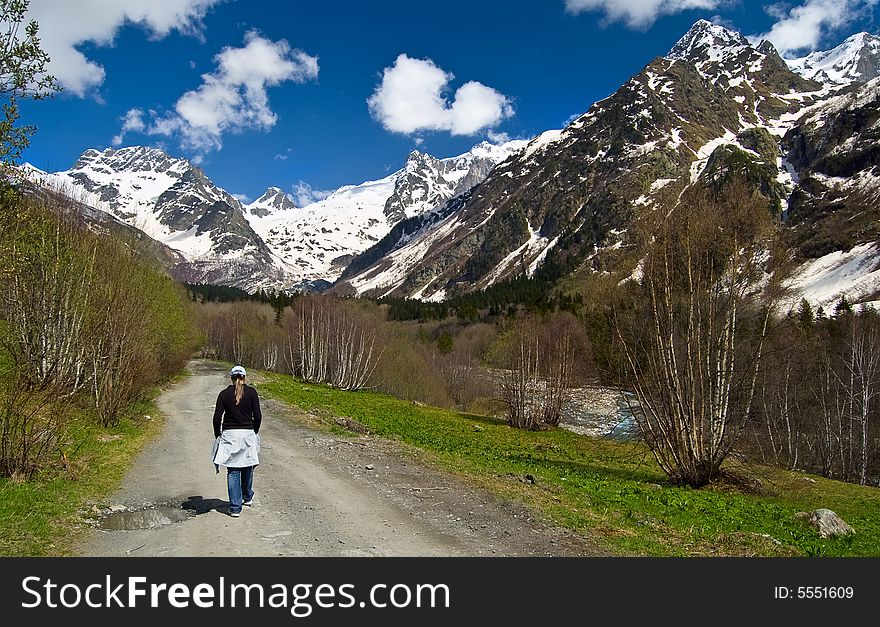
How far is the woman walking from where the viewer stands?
10.7 metres

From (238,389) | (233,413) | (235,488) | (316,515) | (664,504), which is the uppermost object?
(238,389)

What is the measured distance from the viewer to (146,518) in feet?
34.7

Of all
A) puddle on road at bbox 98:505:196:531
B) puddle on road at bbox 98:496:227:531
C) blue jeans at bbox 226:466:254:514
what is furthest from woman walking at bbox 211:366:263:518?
puddle on road at bbox 98:505:196:531

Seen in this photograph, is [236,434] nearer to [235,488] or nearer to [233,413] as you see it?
[233,413]

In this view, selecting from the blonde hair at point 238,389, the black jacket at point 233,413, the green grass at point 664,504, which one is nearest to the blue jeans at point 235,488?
the black jacket at point 233,413

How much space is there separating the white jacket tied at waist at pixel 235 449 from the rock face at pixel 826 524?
43.5ft

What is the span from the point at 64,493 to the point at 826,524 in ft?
58.2

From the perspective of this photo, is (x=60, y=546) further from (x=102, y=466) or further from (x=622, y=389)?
(x=622, y=389)

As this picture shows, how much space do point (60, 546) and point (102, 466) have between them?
690cm

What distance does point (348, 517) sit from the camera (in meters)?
10.9

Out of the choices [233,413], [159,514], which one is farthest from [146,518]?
[233,413]

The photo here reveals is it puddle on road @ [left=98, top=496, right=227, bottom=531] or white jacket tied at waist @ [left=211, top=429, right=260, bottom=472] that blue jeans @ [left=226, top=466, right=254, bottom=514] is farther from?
puddle on road @ [left=98, top=496, right=227, bottom=531]

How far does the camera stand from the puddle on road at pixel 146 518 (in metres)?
10.0
